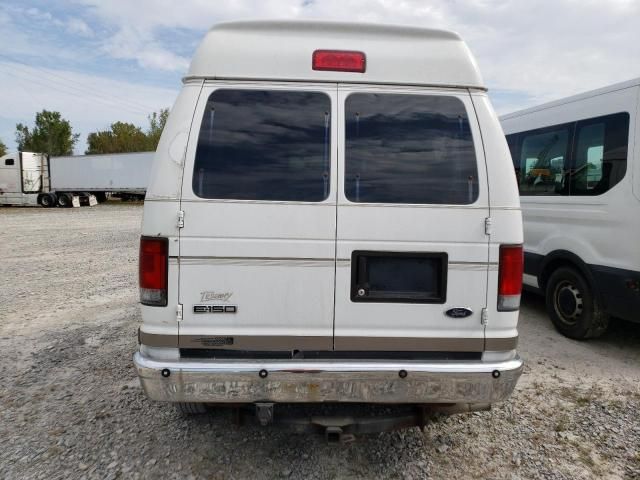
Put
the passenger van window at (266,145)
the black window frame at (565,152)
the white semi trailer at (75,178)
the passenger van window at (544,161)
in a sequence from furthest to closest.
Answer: the white semi trailer at (75,178) → the passenger van window at (544,161) → the black window frame at (565,152) → the passenger van window at (266,145)

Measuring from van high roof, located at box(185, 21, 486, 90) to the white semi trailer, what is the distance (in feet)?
99.7

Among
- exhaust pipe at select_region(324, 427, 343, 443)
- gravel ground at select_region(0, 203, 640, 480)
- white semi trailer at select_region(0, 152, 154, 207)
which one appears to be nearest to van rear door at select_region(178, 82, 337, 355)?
exhaust pipe at select_region(324, 427, 343, 443)

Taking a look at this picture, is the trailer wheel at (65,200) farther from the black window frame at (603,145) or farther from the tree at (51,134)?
the black window frame at (603,145)

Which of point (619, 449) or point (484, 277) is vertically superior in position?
point (484, 277)

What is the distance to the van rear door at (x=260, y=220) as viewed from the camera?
2416mm

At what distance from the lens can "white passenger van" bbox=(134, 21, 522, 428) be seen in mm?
2402

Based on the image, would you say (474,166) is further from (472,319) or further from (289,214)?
(289,214)

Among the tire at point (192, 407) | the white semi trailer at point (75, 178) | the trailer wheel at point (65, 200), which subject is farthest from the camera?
the trailer wheel at point (65, 200)

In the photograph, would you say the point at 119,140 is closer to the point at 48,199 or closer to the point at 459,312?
the point at 48,199

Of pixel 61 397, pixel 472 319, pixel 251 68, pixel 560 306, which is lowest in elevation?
pixel 61 397

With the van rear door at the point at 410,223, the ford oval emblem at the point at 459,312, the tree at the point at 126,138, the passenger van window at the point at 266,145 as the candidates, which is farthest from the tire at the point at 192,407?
the tree at the point at 126,138

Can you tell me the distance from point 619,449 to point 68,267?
31.7 ft

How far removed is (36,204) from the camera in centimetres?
3150

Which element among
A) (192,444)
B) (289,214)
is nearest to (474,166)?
(289,214)
